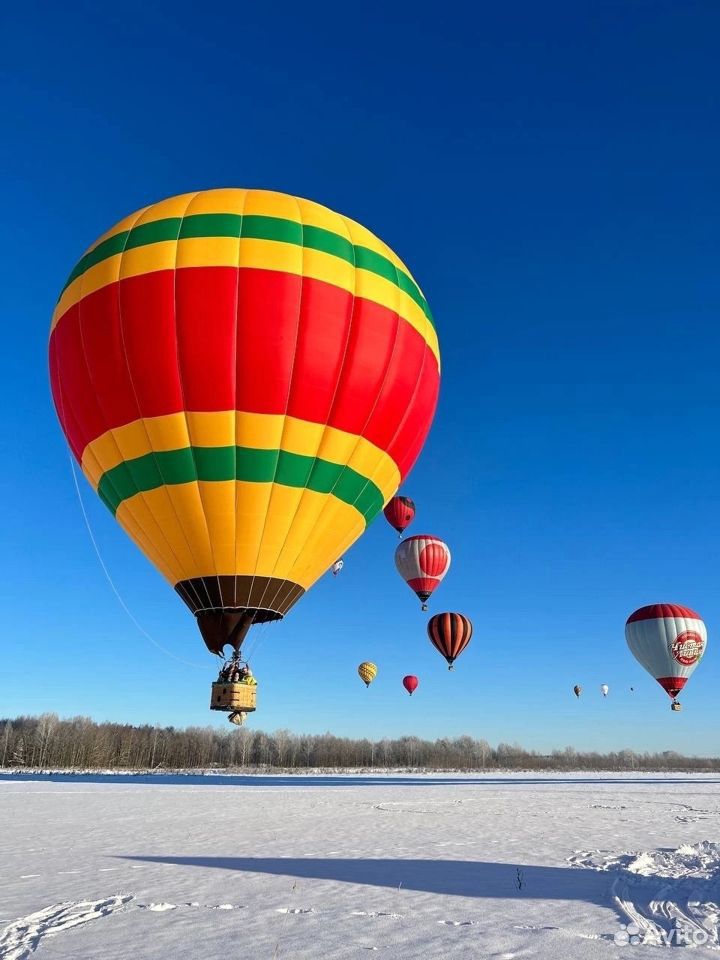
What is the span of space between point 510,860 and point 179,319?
10972 millimetres

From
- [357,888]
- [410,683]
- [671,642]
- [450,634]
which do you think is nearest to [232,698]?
[357,888]

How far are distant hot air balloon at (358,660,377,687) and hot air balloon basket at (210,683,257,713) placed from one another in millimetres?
36683

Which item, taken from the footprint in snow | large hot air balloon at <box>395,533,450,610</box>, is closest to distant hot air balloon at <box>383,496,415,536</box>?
large hot air balloon at <box>395,533,450,610</box>

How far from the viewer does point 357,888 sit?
7.37 meters

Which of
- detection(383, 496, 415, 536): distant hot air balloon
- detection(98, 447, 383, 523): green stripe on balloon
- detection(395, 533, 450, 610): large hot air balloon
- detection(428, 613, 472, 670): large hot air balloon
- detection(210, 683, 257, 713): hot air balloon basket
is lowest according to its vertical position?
detection(210, 683, 257, 713): hot air balloon basket

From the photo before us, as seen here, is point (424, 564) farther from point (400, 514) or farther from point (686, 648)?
point (686, 648)

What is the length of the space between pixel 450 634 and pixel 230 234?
2834cm

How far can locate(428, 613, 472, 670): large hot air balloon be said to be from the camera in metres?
37.2

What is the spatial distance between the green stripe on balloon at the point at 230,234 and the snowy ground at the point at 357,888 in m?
11.4

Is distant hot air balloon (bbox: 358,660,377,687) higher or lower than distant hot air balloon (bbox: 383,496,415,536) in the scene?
lower

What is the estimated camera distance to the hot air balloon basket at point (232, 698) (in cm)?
1270

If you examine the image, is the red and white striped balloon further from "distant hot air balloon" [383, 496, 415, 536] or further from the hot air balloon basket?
the hot air balloon basket

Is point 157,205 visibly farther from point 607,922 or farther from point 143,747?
point 143,747

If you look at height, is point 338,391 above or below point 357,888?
above
